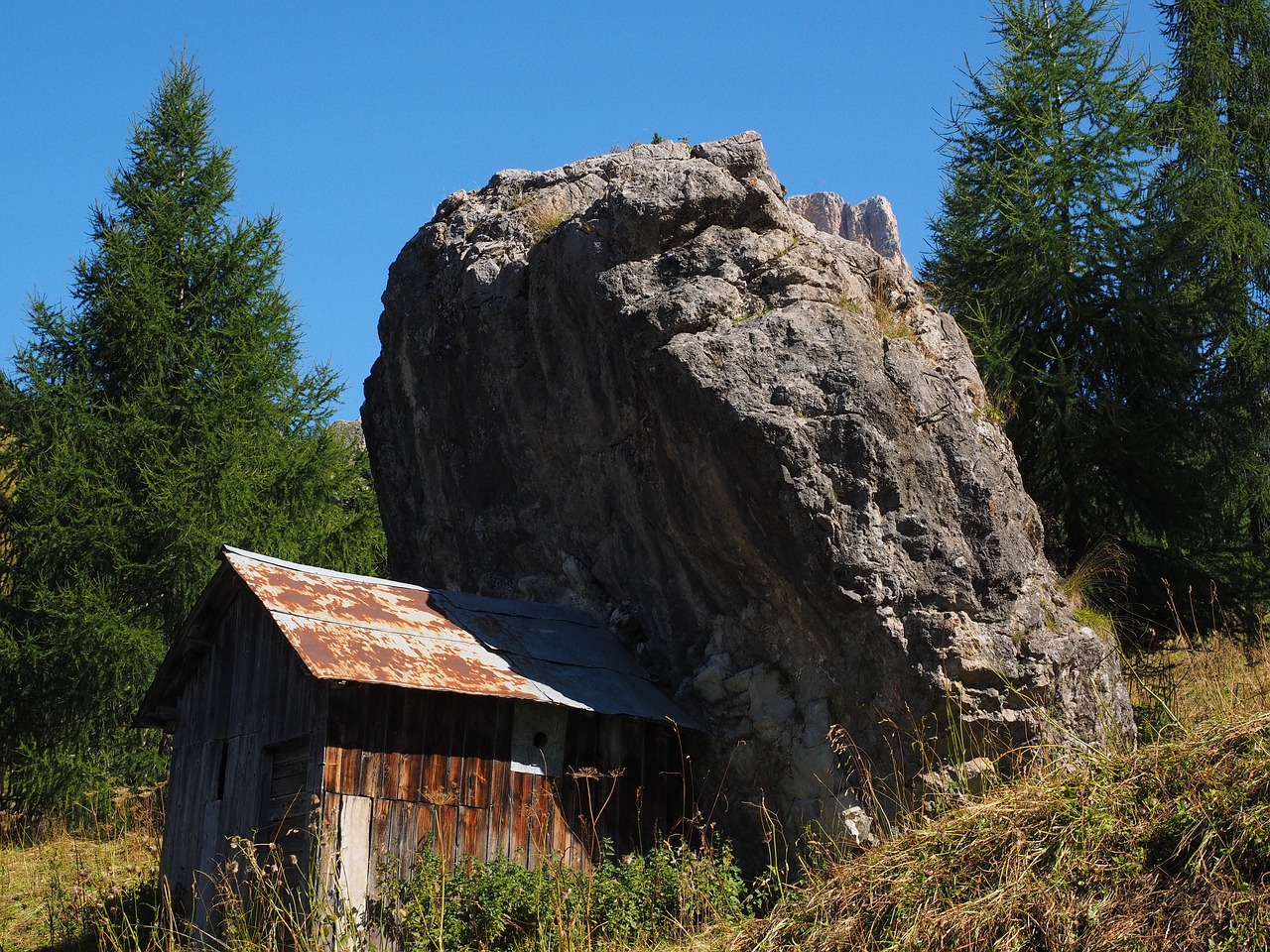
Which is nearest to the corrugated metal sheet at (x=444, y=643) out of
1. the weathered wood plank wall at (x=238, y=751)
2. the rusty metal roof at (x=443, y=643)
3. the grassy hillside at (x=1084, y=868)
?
the rusty metal roof at (x=443, y=643)

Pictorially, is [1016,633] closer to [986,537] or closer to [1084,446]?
[986,537]

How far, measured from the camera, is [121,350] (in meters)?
19.0

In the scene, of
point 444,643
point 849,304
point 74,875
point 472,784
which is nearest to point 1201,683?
point 849,304

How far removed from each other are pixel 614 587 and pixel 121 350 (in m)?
10.9

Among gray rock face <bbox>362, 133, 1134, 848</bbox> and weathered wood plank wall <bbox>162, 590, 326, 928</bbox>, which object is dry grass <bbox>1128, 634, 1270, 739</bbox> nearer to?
gray rock face <bbox>362, 133, 1134, 848</bbox>

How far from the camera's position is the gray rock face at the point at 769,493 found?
10.2m

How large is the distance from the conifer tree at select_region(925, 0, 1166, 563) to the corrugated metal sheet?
5.51m

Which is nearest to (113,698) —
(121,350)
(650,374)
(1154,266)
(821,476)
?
(121,350)

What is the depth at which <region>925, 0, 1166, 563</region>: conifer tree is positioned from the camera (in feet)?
45.1

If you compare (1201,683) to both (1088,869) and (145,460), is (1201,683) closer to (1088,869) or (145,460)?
(1088,869)

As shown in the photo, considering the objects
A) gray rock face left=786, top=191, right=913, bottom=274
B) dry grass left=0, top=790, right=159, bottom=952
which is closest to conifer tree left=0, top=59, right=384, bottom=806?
dry grass left=0, top=790, right=159, bottom=952

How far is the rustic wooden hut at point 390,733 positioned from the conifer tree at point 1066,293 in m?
5.82

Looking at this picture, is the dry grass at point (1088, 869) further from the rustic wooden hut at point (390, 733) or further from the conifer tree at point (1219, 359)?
the conifer tree at point (1219, 359)

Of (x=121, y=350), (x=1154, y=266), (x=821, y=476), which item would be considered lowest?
(x=821, y=476)
